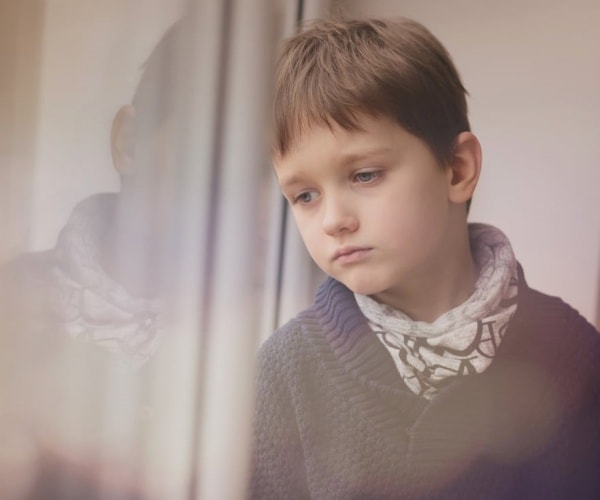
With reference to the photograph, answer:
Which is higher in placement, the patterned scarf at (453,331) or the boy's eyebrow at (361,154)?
the boy's eyebrow at (361,154)

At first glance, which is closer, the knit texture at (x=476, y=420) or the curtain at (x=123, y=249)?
the knit texture at (x=476, y=420)

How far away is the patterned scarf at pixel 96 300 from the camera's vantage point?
2.58ft

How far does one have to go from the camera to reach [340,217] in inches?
24.2

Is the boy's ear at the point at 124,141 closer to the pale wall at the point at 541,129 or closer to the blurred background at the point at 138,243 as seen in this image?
the blurred background at the point at 138,243

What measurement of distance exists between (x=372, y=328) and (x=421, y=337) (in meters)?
0.05

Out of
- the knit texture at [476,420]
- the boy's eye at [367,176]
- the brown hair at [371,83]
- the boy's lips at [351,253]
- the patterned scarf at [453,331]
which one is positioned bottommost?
the knit texture at [476,420]

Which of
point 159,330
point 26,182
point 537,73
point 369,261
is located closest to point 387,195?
point 369,261

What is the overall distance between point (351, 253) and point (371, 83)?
150 mm

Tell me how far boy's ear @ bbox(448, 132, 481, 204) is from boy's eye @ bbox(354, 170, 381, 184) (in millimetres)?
75

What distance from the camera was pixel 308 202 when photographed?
653mm

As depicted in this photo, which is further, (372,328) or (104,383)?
(104,383)

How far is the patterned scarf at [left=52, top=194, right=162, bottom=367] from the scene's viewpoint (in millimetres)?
787

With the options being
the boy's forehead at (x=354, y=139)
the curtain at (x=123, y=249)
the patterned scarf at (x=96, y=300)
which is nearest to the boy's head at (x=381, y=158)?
the boy's forehead at (x=354, y=139)

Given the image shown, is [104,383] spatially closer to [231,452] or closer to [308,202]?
[231,452]
